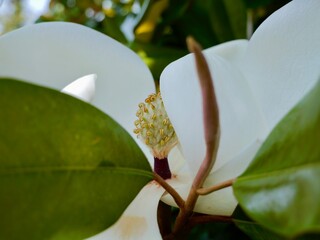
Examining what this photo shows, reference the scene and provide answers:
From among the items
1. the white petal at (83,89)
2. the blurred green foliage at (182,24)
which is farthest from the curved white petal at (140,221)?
the blurred green foliage at (182,24)

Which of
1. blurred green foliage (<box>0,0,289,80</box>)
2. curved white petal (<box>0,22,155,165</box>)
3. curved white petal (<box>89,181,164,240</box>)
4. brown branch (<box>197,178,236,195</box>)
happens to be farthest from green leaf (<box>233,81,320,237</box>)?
Result: blurred green foliage (<box>0,0,289,80</box>)

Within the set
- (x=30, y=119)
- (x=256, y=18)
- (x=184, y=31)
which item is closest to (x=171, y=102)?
(x=30, y=119)

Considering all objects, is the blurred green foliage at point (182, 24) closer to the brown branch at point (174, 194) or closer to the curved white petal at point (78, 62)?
the curved white petal at point (78, 62)

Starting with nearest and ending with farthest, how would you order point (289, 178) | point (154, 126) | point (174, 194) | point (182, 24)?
point (289, 178) < point (174, 194) < point (154, 126) < point (182, 24)

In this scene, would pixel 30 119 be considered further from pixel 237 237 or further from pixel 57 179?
pixel 237 237

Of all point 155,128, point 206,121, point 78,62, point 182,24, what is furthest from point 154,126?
point 182,24

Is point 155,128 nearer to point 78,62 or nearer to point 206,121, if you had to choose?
point 78,62

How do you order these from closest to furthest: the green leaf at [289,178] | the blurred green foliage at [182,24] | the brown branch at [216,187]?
the green leaf at [289,178]
the brown branch at [216,187]
the blurred green foliage at [182,24]

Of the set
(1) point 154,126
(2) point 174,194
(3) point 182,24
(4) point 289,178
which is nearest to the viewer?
(4) point 289,178
